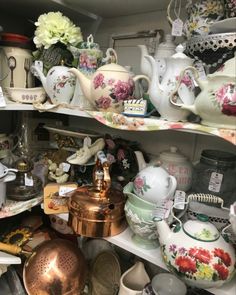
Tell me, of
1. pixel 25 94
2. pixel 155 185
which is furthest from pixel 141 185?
pixel 25 94

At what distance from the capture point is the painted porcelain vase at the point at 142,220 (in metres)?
0.75

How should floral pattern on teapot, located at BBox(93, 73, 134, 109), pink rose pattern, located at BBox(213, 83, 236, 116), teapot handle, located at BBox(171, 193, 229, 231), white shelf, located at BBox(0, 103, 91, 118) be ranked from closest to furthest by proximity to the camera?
1. pink rose pattern, located at BBox(213, 83, 236, 116)
2. teapot handle, located at BBox(171, 193, 229, 231)
3. floral pattern on teapot, located at BBox(93, 73, 134, 109)
4. white shelf, located at BBox(0, 103, 91, 118)

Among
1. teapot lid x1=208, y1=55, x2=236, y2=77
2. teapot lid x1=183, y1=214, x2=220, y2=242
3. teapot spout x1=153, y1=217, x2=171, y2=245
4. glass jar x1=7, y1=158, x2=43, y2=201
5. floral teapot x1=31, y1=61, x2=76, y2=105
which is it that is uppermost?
teapot lid x1=208, y1=55, x2=236, y2=77

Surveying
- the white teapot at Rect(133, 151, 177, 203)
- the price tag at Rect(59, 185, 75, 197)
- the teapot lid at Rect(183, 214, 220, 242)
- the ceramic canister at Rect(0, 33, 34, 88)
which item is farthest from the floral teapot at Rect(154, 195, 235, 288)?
the ceramic canister at Rect(0, 33, 34, 88)

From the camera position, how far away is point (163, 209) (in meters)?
0.71

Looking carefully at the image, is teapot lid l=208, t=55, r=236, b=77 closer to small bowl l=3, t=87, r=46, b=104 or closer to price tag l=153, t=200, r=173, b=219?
price tag l=153, t=200, r=173, b=219

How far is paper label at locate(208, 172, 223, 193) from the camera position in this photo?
787mm

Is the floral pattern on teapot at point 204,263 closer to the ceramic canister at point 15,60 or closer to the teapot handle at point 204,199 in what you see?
the teapot handle at point 204,199

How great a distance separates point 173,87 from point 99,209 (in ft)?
1.37

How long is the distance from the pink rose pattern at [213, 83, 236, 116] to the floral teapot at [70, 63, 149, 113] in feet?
0.89

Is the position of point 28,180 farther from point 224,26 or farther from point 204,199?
point 224,26

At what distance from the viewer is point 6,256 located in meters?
1.00

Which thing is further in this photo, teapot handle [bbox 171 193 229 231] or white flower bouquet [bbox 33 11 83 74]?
white flower bouquet [bbox 33 11 83 74]

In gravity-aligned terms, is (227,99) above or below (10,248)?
above
